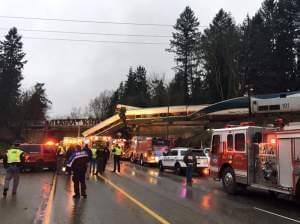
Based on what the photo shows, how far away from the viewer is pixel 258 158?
1731cm

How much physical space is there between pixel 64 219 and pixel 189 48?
9601 centimetres

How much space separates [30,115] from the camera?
106 metres

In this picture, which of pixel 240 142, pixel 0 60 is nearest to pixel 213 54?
pixel 0 60

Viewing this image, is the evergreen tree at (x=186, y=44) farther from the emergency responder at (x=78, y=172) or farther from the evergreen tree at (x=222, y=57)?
the emergency responder at (x=78, y=172)

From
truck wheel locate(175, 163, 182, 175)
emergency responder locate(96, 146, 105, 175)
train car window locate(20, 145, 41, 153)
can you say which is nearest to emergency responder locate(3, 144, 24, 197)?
emergency responder locate(96, 146, 105, 175)

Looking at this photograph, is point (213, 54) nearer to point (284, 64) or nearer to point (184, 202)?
point (284, 64)

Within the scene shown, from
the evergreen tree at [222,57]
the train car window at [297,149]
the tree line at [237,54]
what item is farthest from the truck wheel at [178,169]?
the evergreen tree at [222,57]

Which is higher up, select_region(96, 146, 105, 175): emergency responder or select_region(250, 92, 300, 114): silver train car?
select_region(250, 92, 300, 114): silver train car

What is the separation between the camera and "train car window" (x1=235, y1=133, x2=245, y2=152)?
60.5ft

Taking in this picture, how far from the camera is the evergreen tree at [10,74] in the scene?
9088cm

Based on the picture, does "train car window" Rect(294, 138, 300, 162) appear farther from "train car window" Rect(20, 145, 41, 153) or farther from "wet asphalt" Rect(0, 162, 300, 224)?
"train car window" Rect(20, 145, 41, 153)

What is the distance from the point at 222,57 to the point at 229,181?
71.9 m

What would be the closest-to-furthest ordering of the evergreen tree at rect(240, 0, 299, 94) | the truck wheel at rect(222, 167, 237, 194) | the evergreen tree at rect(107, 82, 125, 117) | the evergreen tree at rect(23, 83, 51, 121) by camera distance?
the truck wheel at rect(222, 167, 237, 194)
the evergreen tree at rect(240, 0, 299, 94)
the evergreen tree at rect(23, 83, 51, 121)
the evergreen tree at rect(107, 82, 125, 117)

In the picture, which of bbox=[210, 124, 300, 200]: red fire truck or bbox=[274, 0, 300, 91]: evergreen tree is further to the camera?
bbox=[274, 0, 300, 91]: evergreen tree
